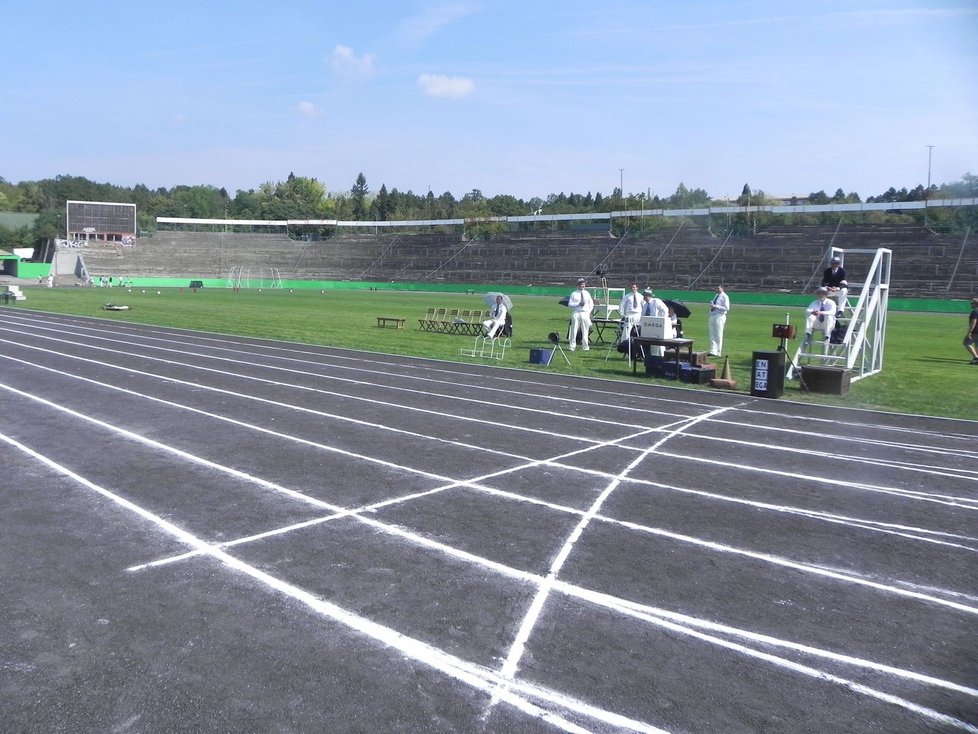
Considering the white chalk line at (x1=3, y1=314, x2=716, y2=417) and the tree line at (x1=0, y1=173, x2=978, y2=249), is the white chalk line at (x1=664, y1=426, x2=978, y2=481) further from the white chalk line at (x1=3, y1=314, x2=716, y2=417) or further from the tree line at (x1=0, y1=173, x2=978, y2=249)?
the tree line at (x1=0, y1=173, x2=978, y2=249)

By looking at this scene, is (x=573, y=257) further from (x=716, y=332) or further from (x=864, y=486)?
(x=864, y=486)

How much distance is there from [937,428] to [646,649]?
9.56 m

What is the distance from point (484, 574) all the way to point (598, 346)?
1871 centimetres

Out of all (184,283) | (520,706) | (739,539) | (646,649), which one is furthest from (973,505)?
(184,283)

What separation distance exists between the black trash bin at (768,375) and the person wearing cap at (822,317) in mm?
2980

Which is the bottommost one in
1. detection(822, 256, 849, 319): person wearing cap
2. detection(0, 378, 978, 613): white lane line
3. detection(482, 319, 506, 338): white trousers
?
detection(0, 378, 978, 613): white lane line

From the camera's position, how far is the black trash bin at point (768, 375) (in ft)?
50.0

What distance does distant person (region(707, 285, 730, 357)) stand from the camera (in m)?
21.6

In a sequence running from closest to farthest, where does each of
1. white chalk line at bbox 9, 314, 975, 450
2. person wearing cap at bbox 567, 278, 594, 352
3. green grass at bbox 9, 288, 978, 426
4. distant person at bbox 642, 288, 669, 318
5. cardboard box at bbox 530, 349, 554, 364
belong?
white chalk line at bbox 9, 314, 975, 450, green grass at bbox 9, 288, 978, 426, cardboard box at bbox 530, 349, 554, 364, distant person at bbox 642, 288, 669, 318, person wearing cap at bbox 567, 278, 594, 352

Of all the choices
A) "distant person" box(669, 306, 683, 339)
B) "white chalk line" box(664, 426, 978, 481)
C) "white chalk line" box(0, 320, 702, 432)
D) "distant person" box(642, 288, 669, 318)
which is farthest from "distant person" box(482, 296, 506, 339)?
"white chalk line" box(664, 426, 978, 481)

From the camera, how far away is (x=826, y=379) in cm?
1619

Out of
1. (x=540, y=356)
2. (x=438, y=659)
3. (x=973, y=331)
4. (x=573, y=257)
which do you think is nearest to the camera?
(x=438, y=659)

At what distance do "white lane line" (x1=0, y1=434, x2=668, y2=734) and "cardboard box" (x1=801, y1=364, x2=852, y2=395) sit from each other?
12624 millimetres

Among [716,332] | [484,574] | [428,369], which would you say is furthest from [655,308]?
[484,574]
